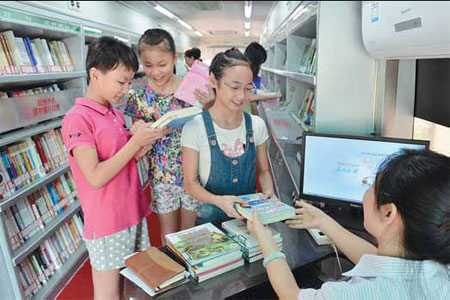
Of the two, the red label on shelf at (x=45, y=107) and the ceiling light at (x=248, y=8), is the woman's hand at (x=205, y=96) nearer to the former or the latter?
the red label on shelf at (x=45, y=107)

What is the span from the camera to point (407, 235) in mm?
777

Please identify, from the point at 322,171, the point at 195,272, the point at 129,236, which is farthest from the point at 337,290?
the point at 129,236

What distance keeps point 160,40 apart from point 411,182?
4.69 ft

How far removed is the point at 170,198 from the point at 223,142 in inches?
22.2

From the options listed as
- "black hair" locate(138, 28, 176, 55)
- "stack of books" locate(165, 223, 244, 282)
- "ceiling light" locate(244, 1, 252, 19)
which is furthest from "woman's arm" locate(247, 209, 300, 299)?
"ceiling light" locate(244, 1, 252, 19)

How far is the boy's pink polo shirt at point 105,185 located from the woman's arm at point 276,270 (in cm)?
62

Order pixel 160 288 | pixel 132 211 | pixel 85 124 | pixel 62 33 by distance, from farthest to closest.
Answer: pixel 62 33 < pixel 132 211 < pixel 85 124 < pixel 160 288

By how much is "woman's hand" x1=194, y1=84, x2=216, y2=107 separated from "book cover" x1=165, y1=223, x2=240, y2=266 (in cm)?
74

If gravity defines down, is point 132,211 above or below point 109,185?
below

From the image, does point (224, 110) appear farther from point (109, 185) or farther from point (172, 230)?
point (172, 230)

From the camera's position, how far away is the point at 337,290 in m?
0.83

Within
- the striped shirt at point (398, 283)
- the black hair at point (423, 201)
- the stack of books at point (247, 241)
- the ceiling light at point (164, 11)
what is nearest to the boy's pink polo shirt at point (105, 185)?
the stack of books at point (247, 241)

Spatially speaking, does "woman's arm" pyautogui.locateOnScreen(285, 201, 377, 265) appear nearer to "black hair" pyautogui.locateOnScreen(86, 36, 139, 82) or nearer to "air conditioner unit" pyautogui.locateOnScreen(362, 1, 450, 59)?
"air conditioner unit" pyautogui.locateOnScreen(362, 1, 450, 59)

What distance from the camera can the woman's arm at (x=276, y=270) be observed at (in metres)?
0.96
